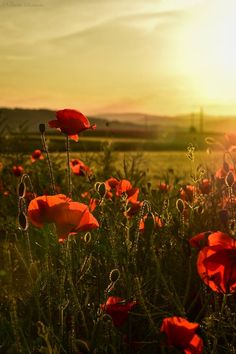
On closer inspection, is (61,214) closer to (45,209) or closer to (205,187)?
(45,209)

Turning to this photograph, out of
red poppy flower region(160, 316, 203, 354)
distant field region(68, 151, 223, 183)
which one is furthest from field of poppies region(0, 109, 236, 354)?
distant field region(68, 151, 223, 183)

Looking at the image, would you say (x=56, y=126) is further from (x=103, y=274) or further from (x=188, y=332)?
(x=188, y=332)

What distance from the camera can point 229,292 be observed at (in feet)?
4.98

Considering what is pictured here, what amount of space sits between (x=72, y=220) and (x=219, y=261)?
55cm

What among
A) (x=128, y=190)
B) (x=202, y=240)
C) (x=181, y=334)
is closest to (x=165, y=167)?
(x=128, y=190)

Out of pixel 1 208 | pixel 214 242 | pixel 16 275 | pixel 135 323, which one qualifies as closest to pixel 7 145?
pixel 1 208

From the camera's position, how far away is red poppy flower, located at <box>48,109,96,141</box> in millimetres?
2752

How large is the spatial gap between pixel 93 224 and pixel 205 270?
513 millimetres

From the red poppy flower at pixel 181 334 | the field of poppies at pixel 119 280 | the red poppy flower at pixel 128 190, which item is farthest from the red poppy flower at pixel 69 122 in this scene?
the red poppy flower at pixel 181 334

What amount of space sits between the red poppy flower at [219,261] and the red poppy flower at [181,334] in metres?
0.16

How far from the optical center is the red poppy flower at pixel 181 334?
133 centimetres

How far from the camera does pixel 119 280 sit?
219 centimetres

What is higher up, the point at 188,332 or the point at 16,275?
the point at 188,332

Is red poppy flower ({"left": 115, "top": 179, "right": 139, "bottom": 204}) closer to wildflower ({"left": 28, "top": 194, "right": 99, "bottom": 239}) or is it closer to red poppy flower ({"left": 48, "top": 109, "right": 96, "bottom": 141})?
red poppy flower ({"left": 48, "top": 109, "right": 96, "bottom": 141})
